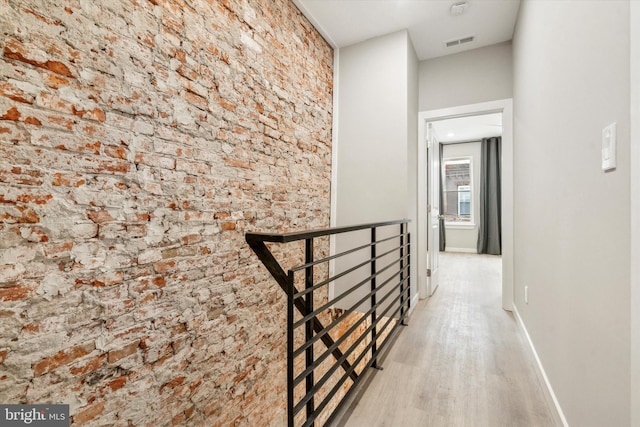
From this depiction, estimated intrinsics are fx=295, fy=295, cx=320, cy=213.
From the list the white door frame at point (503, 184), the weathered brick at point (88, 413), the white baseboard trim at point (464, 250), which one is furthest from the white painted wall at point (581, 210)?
the white baseboard trim at point (464, 250)

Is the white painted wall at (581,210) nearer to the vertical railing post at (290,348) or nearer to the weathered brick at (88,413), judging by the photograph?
the vertical railing post at (290,348)

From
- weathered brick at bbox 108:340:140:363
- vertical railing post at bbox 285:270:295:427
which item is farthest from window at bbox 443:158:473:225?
weathered brick at bbox 108:340:140:363

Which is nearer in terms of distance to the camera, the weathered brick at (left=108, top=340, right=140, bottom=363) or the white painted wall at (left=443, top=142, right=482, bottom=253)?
the weathered brick at (left=108, top=340, right=140, bottom=363)


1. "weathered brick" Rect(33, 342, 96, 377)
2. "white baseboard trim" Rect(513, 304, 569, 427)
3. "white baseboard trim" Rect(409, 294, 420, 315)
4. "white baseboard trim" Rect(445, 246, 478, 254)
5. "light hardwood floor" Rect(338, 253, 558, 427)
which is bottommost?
"white baseboard trim" Rect(445, 246, 478, 254)

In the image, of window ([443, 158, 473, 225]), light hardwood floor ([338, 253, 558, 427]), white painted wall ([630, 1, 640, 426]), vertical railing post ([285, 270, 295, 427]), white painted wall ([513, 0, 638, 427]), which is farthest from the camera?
window ([443, 158, 473, 225])

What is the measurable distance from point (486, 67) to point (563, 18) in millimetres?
2003

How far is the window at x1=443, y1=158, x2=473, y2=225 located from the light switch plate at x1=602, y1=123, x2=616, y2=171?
6.56 meters

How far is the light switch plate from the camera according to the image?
0.86 meters

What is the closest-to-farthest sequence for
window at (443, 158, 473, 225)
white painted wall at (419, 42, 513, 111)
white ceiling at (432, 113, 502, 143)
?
white painted wall at (419, 42, 513, 111) → white ceiling at (432, 113, 502, 143) → window at (443, 158, 473, 225)

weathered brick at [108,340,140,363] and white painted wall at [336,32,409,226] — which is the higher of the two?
white painted wall at [336,32,409,226]

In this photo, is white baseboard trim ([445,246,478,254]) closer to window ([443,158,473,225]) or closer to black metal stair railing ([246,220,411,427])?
window ([443,158,473,225])

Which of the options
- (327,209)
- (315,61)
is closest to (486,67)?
(315,61)

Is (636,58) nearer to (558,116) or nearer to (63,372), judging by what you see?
(558,116)

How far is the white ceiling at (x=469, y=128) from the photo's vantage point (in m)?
5.17
